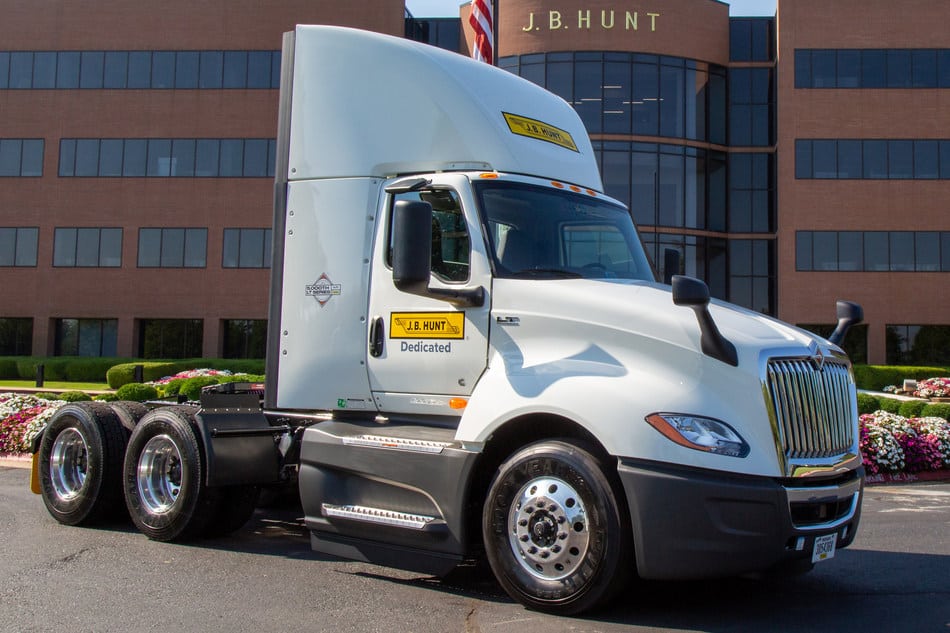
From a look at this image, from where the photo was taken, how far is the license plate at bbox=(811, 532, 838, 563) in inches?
213

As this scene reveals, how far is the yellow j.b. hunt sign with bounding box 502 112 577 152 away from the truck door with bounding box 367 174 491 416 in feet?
2.72

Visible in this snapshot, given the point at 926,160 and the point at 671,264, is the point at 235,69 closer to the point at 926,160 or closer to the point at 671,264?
the point at 926,160

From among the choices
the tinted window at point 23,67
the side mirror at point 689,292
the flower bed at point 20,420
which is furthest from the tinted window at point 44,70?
the side mirror at point 689,292

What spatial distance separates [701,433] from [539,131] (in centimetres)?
305

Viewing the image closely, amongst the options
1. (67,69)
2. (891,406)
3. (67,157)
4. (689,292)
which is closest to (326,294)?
(689,292)

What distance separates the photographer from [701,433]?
5.34 metres

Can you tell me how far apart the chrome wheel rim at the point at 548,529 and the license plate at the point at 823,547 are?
131 cm

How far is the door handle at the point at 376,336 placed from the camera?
6.89 metres

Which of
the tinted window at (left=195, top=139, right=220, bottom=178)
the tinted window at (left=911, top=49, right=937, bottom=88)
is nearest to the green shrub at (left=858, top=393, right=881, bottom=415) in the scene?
the tinted window at (left=911, top=49, right=937, bottom=88)

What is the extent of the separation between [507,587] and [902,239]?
1589 inches

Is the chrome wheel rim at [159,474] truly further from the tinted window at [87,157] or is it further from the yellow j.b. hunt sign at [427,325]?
the tinted window at [87,157]

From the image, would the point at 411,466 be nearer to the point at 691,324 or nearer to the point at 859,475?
the point at 691,324

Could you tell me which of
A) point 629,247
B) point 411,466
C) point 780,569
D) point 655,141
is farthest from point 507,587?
point 655,141

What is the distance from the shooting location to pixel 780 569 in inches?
219
